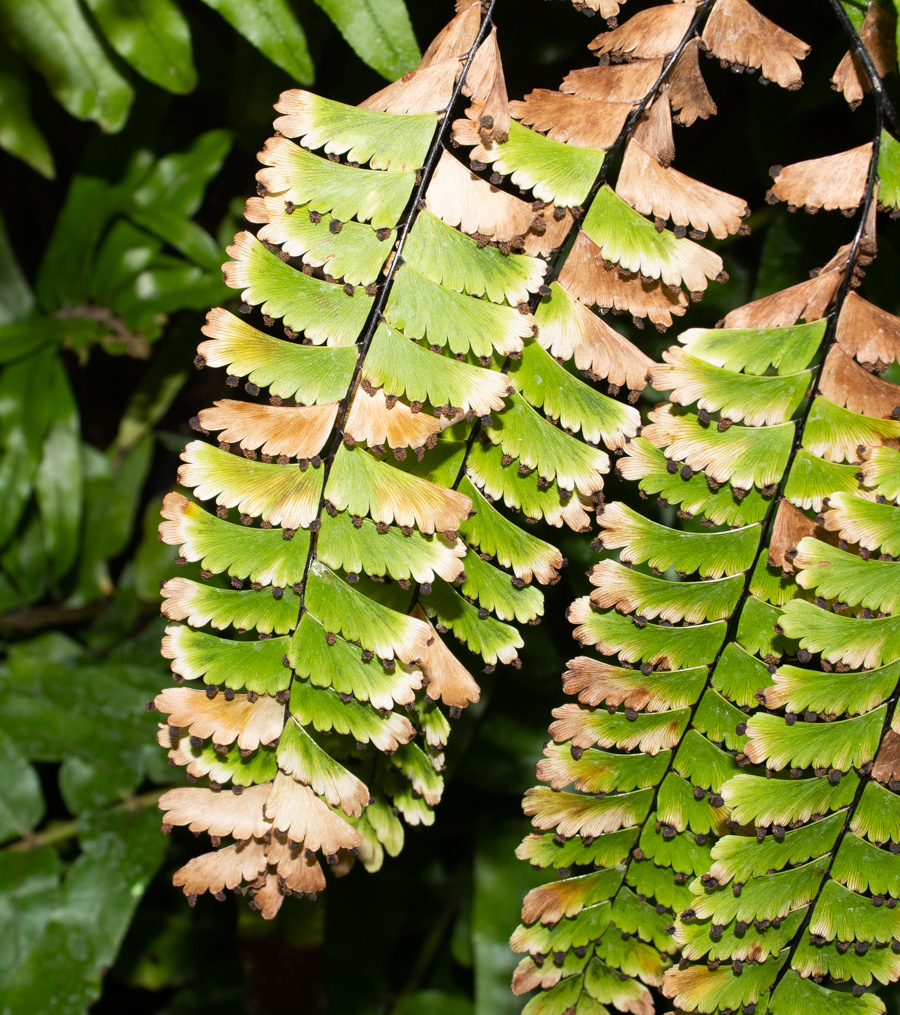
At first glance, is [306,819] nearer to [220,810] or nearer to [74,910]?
[220,810]

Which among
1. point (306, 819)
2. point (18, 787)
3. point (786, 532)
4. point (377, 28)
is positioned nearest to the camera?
point (306, 819)

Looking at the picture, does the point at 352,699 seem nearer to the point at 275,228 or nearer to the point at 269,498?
the point at 269,498

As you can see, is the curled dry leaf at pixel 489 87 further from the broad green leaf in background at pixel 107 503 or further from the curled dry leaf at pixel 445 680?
the broad green leaf in background at pixel 107 503

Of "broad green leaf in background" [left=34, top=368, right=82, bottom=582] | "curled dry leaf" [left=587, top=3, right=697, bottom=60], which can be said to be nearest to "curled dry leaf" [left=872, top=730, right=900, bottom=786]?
"curled dry leaf" [left=587, top=3, right=697, bottom=60]

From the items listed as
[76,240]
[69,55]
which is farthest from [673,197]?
[76,240]

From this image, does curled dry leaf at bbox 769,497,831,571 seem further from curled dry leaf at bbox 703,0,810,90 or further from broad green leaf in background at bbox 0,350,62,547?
broad green leaf in background at bbox 0,350,62,547
